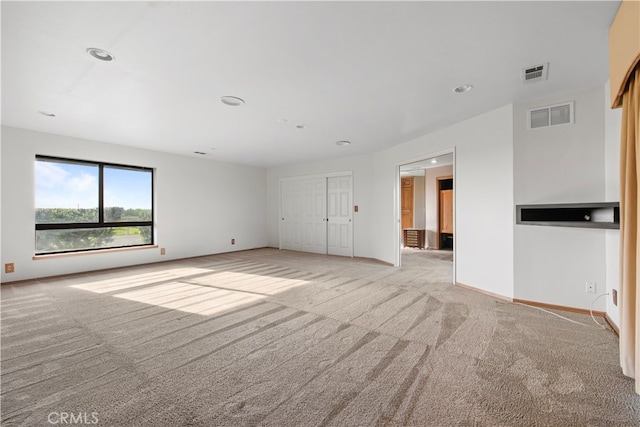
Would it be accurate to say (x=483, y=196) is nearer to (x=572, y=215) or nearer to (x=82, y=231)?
(x=572, y=215)

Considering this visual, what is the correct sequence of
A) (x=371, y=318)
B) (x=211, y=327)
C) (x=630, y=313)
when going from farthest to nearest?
1. (x=371, y=318)
2. (x=211, y=327)
3. (x=630, y=313)

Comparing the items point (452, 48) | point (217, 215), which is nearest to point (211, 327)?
point (452, 48)

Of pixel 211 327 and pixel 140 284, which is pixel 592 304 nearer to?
pixel 211 327

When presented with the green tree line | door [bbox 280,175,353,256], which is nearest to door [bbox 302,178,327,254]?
door [bbox 280,175,353,256]

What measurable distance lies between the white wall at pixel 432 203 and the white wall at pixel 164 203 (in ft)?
16.4

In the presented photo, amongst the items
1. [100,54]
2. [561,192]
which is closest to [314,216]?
[561,192]

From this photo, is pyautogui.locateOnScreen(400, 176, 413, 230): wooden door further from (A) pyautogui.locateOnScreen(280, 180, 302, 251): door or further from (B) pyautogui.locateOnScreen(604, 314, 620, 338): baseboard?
(B) pyautogui.locateOnScreen(604, 314, 620, 338): baseboard

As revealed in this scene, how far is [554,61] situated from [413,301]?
9.21 feet

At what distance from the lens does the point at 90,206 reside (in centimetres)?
512

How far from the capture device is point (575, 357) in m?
2.11

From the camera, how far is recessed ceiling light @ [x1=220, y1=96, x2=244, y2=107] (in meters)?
3.14

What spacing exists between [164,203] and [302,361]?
17.5ft

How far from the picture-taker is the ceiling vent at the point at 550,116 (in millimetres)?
3033

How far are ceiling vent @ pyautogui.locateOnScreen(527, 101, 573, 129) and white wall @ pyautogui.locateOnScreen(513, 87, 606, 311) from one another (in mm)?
48
